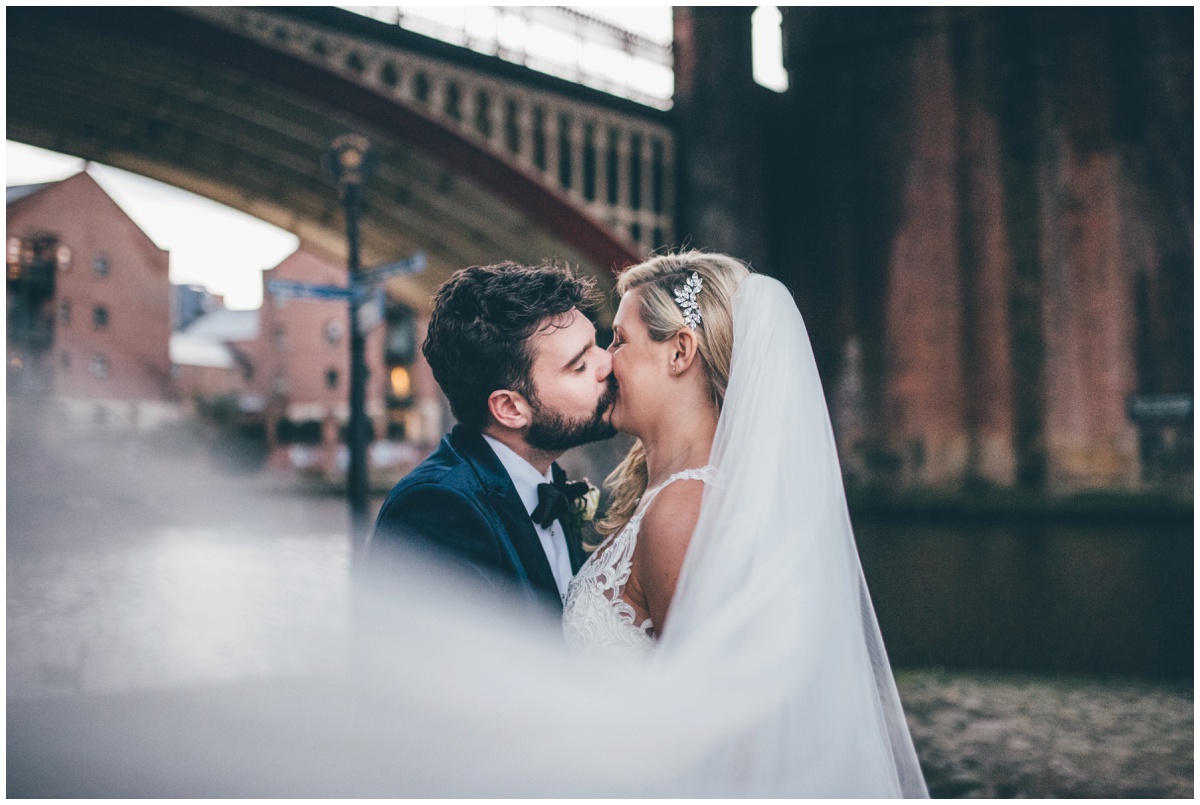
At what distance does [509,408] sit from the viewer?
7.45 feet

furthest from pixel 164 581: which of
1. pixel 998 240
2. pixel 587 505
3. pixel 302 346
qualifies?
pixel 998 240

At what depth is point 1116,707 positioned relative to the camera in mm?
7098

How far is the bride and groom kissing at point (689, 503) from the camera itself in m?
1.97

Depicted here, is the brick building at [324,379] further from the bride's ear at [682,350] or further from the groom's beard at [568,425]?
the bride's ear at [682,350]

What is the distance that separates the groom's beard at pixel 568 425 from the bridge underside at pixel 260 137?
883 centimetres

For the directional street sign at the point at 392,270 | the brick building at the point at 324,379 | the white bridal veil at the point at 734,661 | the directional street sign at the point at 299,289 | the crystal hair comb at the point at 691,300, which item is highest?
the brick building at the point at 324,379

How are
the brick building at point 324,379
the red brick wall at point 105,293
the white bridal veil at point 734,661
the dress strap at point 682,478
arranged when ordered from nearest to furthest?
the white bridal veil at point 734,661 → the dress strap at point 682,478 → the red brick wall at point 105,293 → the brick building at point 324,379

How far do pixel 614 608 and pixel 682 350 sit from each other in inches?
27.7

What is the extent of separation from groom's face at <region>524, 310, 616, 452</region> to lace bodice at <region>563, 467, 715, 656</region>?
290mm

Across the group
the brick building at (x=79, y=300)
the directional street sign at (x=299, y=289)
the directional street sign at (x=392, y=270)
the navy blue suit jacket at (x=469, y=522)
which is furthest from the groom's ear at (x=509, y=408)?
the brick building at (x=79, y=300)

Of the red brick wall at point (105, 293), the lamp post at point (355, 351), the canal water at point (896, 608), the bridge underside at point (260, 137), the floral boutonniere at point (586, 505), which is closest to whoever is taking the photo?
the floral boutonniere at point (586, 505)

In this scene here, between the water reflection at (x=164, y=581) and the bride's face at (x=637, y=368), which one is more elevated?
the bride's face at (x=637, y=368)

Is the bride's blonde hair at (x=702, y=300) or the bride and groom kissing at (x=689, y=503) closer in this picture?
the bride and groom kissing at (x=689, y=503)

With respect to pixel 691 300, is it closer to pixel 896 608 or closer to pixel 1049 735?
pixel 1049 735
